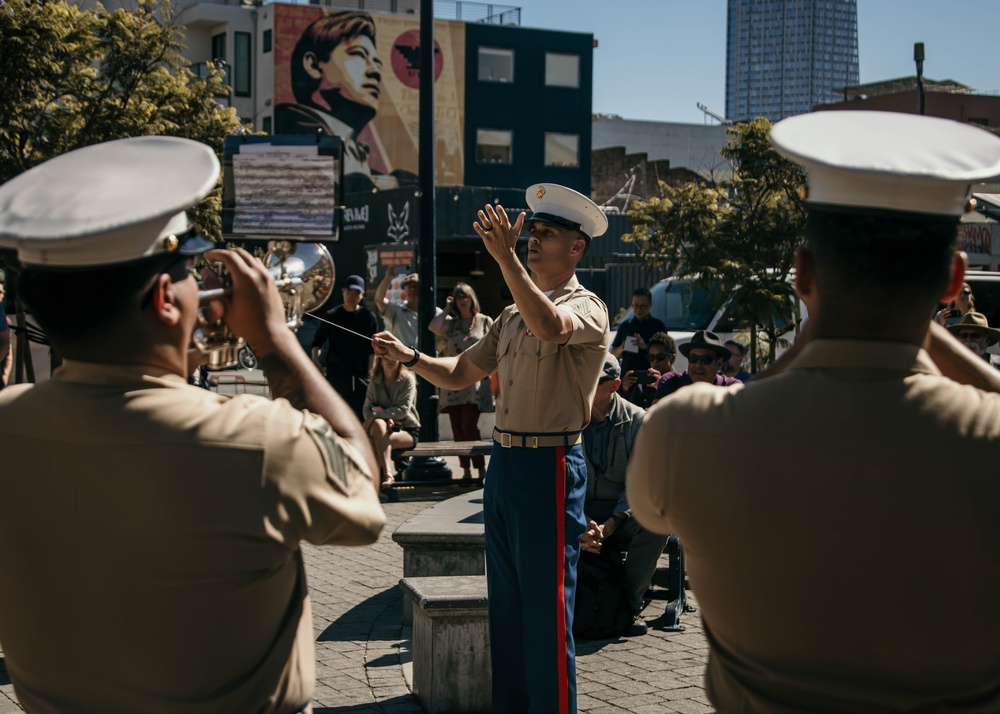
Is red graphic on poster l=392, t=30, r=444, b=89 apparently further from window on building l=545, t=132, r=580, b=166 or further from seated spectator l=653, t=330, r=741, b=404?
seated spectator l=653, t=330, r=741, b=404

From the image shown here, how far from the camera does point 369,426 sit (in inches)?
451

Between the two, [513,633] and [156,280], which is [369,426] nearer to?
[513,633]

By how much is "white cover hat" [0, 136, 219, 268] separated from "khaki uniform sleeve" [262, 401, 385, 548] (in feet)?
1.24

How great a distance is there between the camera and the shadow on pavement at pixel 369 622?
6668 mm

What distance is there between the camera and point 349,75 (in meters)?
54.7

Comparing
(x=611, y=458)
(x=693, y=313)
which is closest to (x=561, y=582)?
(x=611, y=458)

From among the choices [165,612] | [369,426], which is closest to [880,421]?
[165,612]

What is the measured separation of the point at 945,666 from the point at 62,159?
1764mm

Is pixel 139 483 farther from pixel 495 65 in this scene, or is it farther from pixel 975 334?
pixel 495 65

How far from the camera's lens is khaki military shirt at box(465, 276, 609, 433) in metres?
4.67

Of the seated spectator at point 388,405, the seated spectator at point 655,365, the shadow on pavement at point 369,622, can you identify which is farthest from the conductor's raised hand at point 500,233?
the seated spectator at point 388,405

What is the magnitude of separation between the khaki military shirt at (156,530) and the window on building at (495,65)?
181 ft

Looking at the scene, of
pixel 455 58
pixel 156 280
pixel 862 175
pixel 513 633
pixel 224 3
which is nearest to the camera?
pixel 862 175

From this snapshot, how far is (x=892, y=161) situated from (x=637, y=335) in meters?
11.0
